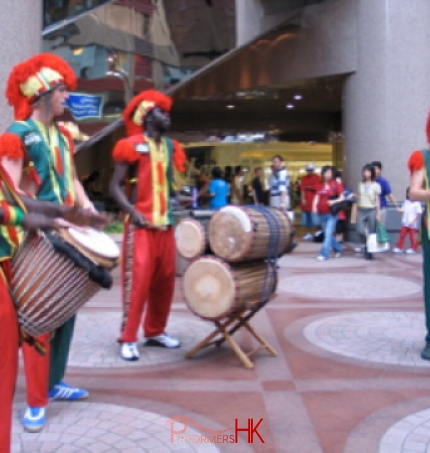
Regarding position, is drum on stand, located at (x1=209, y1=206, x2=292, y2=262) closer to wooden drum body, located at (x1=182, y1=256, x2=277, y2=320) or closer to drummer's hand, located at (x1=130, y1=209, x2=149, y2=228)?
wooden drum body, located at (x1=182, y1=256, x2=277, y2=320)

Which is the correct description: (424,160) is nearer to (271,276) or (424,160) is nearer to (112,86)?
(271,276)

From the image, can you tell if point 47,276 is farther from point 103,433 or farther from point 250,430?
point 250,430

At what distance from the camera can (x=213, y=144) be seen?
2577 cm

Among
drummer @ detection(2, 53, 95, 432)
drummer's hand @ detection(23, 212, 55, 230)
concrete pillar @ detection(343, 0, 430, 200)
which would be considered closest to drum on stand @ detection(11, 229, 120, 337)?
drummer's hand @ detection(23, 212, 55, 230)

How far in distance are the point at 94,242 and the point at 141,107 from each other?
2.35 m

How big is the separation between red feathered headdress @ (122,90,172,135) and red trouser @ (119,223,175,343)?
0.84 meters

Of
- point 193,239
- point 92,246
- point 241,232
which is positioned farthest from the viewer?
point 193,239

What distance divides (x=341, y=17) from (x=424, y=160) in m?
10.1

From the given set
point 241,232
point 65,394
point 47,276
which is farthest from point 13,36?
point 47,276

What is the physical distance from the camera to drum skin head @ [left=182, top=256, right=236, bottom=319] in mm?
4395

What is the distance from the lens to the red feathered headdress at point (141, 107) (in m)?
4.86

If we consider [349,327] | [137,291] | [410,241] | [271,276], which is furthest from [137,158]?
[410,241]

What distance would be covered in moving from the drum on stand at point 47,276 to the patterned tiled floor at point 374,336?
286 cm

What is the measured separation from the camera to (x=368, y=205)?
10.9 meters
